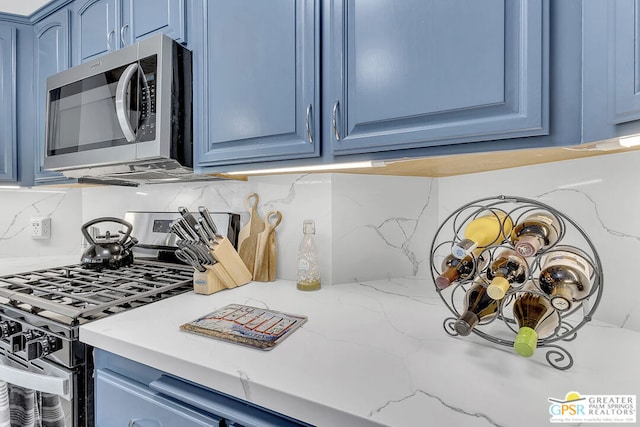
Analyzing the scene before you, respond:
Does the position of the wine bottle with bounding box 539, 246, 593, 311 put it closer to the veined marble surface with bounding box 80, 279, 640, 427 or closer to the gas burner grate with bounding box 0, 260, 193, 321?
the veined marble surface with bounding box 80, 279, 640, 427

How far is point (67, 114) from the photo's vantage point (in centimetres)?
137

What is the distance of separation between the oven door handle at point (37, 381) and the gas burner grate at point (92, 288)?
0.17m

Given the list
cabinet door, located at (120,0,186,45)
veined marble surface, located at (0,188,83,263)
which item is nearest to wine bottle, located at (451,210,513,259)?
cabinet door, located at (120,0,186,45)

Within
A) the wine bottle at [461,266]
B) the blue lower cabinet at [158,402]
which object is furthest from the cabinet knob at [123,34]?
the wine bottle at [461,266]

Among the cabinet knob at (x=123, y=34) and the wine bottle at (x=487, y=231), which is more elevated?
the cabinet knob at (x=123, y=34)

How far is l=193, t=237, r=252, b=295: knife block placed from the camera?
1.13 meters

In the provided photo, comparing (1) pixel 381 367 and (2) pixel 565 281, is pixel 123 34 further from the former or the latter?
(2) pixel 565 281

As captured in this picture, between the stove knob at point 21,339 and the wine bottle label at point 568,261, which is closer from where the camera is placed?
the wine bottle label at point 568,261

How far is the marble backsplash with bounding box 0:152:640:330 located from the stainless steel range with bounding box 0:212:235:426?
1.60ft

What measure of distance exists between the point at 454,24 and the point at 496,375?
77 centimetres

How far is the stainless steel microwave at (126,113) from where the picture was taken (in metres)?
1.12

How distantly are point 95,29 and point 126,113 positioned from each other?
69 centimetres

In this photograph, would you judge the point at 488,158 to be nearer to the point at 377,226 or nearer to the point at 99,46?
the point at 377,226

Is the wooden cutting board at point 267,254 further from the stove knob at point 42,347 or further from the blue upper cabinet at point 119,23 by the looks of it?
the blue upper cabinet at point 119,23
